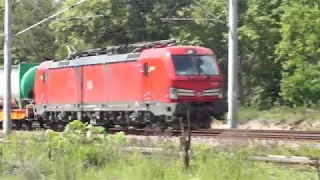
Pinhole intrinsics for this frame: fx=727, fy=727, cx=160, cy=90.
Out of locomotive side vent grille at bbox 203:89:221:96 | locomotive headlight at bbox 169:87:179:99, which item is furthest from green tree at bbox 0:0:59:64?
locomotive headlight at bbox 169:87:179:99

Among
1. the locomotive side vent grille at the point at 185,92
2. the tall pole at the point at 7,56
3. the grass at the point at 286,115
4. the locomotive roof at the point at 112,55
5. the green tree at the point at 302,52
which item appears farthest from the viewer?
the green tree at the point at 302,52

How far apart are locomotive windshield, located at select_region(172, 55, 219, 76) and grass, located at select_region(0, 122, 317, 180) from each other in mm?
8223

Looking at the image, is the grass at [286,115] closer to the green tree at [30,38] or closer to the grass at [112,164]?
the grass at [112,164]

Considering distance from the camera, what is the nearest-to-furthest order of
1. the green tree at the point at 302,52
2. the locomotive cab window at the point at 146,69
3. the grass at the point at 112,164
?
the grass at the point at 112,164, the locomotive cab window at the point at 146,69, the green tree at the point at 302,52

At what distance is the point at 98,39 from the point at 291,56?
18291 millimetres

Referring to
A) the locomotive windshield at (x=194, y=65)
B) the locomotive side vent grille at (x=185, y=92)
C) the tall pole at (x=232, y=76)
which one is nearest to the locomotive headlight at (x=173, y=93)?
the locomotive side vent grille at (x=185, y=92)

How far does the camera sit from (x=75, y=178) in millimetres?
12758

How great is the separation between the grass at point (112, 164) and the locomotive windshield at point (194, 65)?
8.22 meters

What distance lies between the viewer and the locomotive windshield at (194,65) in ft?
80.1

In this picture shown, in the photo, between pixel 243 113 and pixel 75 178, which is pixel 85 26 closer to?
pixel 243 113

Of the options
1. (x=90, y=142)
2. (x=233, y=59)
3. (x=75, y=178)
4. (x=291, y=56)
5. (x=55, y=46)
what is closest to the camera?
(x=75, y=178)

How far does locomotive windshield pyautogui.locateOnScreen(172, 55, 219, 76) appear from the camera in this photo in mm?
24422

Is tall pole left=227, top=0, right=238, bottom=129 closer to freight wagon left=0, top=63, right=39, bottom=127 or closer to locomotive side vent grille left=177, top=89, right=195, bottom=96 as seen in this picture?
locomotive side vent grille left=177, top=89, right=195, bottom=96

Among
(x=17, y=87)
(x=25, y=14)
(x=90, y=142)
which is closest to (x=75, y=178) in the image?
(x=90, y=142)
